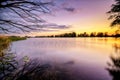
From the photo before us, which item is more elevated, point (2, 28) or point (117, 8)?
point (117, 8)

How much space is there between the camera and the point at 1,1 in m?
3.00

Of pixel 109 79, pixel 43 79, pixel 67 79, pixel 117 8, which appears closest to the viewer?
pixel 43 79

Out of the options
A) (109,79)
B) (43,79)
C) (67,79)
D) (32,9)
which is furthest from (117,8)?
(32,9)

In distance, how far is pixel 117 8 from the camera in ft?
53.4

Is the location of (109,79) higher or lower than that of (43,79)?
lower

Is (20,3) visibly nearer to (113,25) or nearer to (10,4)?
(10,4)

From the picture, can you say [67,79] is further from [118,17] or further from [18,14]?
[118,17]

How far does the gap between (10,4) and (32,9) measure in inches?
19.2

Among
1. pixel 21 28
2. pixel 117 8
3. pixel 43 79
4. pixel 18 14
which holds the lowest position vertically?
pixel 43 79

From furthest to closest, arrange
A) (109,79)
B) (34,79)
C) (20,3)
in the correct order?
(109,79) → (34,79) → (20,3)

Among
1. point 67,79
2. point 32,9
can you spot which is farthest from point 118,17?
point 32,9

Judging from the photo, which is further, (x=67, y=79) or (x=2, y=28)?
(x=67, y=79)

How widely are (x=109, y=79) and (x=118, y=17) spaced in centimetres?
903

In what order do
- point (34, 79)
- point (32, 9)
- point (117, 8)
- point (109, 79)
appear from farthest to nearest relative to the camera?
1. point (117, 8)
2. point (109, 79)
3. point (34, 79)
4. point (32, 9)
